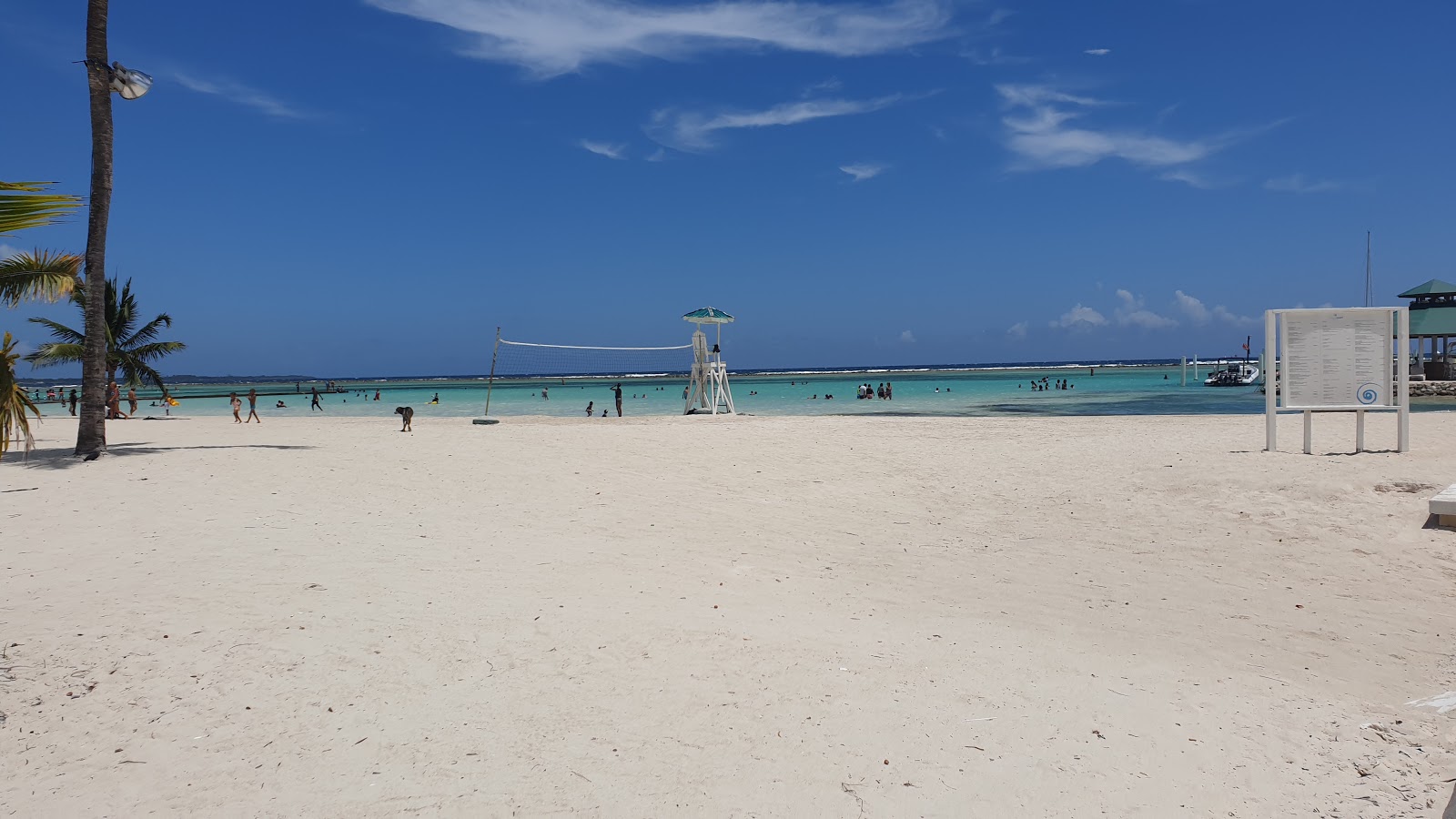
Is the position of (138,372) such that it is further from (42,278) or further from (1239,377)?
(1239,377)

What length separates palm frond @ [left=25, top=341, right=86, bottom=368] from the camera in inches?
591

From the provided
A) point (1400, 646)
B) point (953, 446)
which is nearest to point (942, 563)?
point (1400, 646)

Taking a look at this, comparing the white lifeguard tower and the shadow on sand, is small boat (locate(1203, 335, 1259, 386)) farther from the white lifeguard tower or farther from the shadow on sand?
the shadow on sand

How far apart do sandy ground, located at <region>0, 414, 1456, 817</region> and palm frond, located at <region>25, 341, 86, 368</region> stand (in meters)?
8.36

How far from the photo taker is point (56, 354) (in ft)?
51.2

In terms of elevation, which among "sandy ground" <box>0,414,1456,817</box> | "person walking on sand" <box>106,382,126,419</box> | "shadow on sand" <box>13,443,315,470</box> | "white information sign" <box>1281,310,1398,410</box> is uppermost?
"white information sign" <box>1281,310,1398,410</box>

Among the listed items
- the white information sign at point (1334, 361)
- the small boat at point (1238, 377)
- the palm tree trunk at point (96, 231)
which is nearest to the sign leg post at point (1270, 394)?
the white information sign at point (1334, 361)

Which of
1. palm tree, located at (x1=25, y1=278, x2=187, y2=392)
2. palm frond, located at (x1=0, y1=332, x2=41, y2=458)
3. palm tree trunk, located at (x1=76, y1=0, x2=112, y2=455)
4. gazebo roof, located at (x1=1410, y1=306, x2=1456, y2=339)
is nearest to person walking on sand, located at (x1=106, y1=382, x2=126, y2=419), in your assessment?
palm tree, located at (x1=25, y1=278, x2=187, y2=392)

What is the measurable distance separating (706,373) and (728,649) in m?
20.0

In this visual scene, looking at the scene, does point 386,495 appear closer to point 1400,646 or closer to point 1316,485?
point 1400,646

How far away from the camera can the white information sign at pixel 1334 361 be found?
409 inches

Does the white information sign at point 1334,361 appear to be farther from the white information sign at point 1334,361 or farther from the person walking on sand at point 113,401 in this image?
the person walking on sand at point 113,401

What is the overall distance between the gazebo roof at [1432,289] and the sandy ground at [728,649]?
30689 mm

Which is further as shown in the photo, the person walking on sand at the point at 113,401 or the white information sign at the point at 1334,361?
the person walking on sand at the point at 113,401
